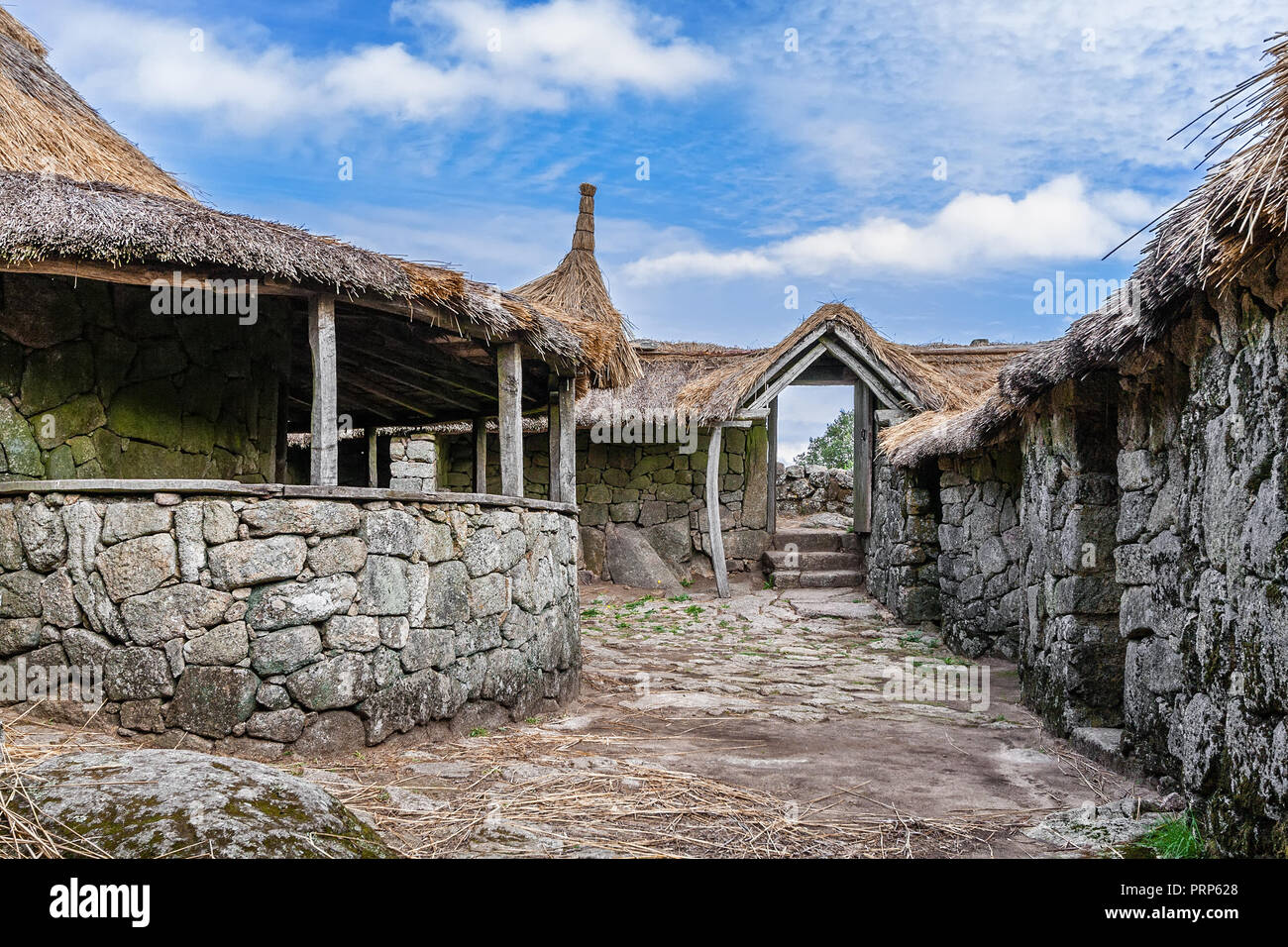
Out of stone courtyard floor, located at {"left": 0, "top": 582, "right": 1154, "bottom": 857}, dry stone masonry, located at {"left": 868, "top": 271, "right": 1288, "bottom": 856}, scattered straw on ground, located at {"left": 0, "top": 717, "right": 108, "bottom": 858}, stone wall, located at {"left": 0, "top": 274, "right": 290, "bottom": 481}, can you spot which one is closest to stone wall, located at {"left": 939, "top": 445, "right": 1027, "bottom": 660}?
stone courtyard floor, located at {"left": 0, "top": 582, "right": 1154, "bottom": 857}

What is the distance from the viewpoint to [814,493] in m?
17.4

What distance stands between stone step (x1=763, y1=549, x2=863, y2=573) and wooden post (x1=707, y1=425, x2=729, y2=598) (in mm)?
820

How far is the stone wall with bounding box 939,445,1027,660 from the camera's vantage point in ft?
27.4

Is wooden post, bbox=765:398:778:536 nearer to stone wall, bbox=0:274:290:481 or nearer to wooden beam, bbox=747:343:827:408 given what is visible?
wooden beam, bbox=747:343:827:408

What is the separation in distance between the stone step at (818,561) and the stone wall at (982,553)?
305 centimetres

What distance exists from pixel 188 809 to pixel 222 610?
2266 mm

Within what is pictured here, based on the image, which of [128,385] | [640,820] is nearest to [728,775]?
[640,820]

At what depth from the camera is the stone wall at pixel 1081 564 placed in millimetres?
5418

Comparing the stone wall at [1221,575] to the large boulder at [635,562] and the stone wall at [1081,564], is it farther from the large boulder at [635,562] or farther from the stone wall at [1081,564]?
the large boulder at [635,562]

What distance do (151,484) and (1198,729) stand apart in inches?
182

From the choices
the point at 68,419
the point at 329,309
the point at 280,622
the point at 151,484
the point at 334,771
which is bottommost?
the point at 334,771

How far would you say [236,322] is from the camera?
7168 mm

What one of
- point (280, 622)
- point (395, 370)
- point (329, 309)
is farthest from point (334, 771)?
point (395, 370)
